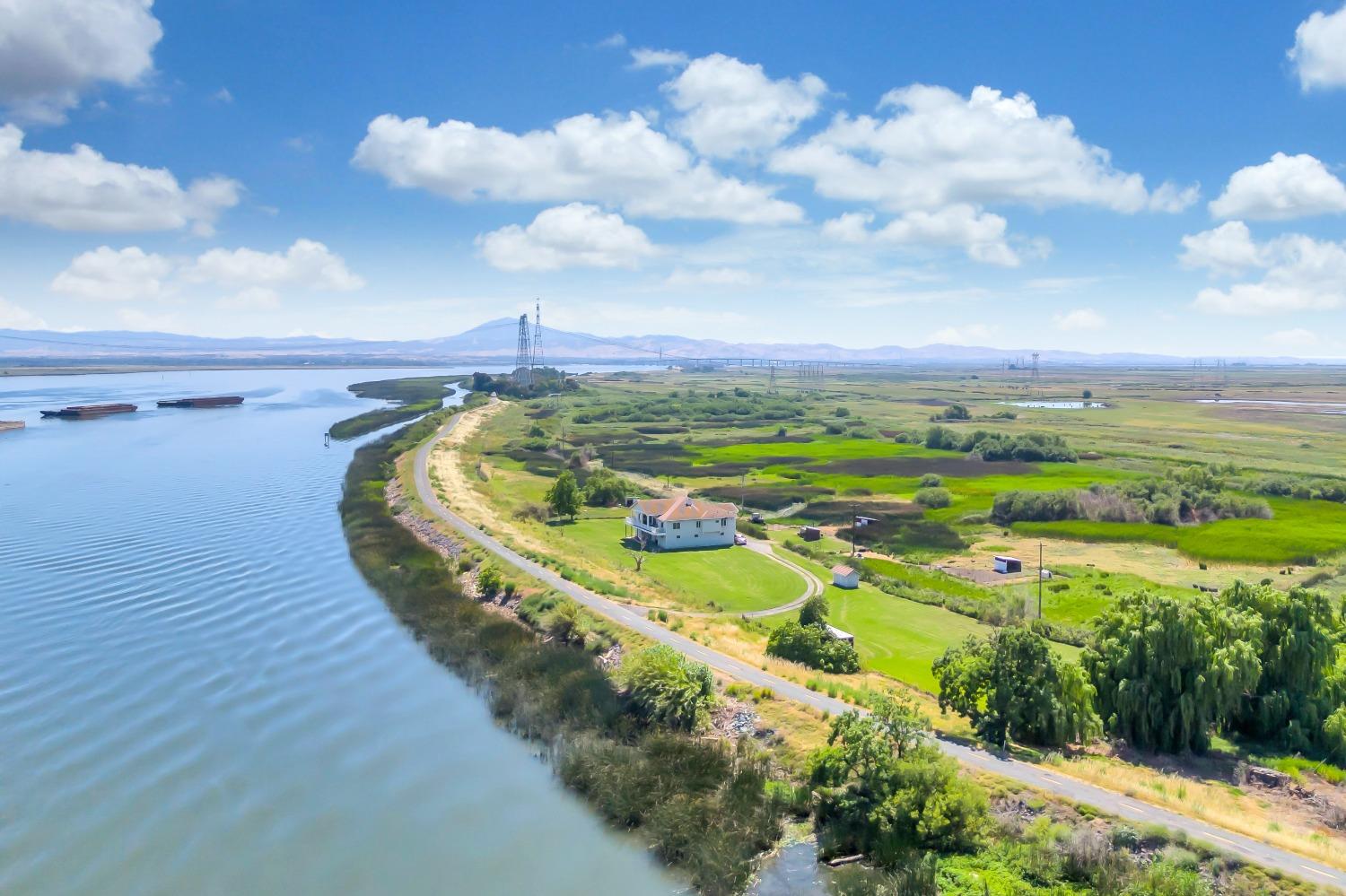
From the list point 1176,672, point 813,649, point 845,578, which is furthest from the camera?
point 845,578

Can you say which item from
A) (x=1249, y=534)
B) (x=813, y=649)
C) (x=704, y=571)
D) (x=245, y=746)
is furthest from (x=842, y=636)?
(x=1249, y=534)

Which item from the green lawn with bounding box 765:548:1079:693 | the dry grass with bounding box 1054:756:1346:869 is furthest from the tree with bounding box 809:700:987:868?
the green lawn with bounding box 765:548:1079:693

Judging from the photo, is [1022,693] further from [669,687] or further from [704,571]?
[704,571]

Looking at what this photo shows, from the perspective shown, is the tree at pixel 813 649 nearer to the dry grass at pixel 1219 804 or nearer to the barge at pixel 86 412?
the dry grass at pixel 1219 804

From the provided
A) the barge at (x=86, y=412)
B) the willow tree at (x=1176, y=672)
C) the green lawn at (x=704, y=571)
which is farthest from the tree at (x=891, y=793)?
the barge at (x=86, y=412)

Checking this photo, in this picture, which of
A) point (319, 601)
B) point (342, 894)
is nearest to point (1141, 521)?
point (319, 601)

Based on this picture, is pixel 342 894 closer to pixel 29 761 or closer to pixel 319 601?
pixel 29 761
